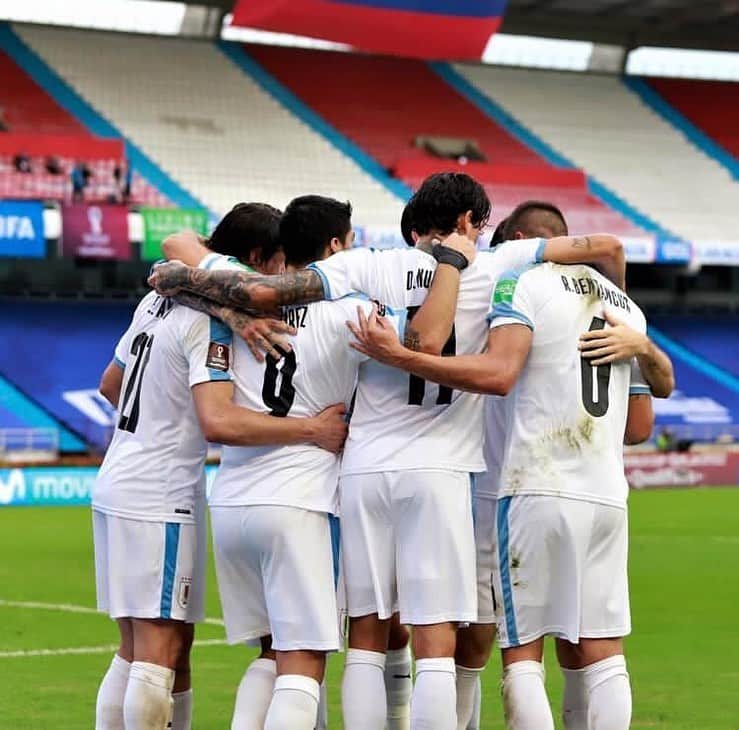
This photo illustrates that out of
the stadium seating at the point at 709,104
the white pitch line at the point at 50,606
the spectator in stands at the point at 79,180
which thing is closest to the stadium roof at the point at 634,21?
the stadium seating at the point at 709,104

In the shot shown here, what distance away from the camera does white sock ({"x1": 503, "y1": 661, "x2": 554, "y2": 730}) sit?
5.20 m

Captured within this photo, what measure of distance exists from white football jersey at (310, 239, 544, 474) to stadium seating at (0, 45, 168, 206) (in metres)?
24.5

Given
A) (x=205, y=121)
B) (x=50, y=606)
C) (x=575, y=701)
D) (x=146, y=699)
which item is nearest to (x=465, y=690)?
(x=575, y=701)

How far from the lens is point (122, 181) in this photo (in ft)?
96.8

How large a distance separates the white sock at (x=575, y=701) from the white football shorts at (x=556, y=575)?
1.40 feet

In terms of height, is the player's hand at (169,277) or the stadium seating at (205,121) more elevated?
the stadium seating at (205,121)

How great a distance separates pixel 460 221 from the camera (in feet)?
17.8

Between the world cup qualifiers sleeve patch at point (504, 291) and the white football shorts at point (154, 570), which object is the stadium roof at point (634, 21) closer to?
the world cup qualifiers sleeve patch at point (504, 291)

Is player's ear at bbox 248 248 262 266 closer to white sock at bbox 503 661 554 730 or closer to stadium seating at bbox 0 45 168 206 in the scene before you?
white sock at bbox 503 661 554 730

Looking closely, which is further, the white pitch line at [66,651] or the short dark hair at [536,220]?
the white pitch line at [66,651]

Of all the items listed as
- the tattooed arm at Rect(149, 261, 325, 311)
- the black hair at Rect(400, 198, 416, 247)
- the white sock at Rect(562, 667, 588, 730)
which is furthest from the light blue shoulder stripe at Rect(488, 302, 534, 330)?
the white sock at Rect(562, 667, 588, 730)

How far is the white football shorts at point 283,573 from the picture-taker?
5129mm

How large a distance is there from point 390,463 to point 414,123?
104 feet

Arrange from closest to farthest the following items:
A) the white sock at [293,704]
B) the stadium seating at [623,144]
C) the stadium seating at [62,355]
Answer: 1. the white sock at [293,704]
2. the stadium seating at [62,355]
3. the stadium seating at [623,144]
